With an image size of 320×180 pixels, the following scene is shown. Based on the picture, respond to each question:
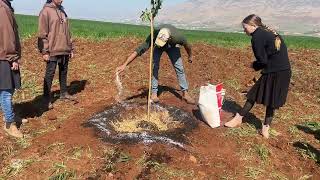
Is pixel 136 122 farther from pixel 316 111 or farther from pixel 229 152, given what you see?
pixel 316 111

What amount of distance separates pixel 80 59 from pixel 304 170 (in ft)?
23.2

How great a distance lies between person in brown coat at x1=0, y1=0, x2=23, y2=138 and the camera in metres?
5.61

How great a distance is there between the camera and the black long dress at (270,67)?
19.5 feet

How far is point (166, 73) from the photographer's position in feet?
32.3

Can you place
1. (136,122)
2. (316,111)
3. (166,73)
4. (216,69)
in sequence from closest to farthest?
(136,122) → (316,111) → (166,73) → (216,69)

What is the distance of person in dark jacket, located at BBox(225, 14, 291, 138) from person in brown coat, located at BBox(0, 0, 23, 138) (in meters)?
3.13

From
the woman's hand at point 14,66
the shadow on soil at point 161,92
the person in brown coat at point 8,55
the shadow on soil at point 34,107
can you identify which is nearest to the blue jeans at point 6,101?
the person in brown coat at point 8,55

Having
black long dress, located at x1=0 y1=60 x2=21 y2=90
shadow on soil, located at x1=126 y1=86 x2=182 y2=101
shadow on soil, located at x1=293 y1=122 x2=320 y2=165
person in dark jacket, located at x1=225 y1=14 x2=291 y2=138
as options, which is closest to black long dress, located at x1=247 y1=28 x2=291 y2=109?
person in dark jacket, located at x1=225 y1=14 x2=291 y2=138

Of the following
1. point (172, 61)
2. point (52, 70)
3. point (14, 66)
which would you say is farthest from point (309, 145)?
point (14, 66)

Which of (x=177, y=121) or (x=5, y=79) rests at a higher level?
(x=5, y=79)

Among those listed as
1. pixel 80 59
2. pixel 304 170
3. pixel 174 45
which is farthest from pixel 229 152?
pixel 80 59

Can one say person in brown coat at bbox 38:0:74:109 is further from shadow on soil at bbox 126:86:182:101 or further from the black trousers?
shadow on soil at bbox 126:86:182:101

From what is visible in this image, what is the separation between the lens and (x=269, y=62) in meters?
6.11

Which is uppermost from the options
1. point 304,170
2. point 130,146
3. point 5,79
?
point 5,79
